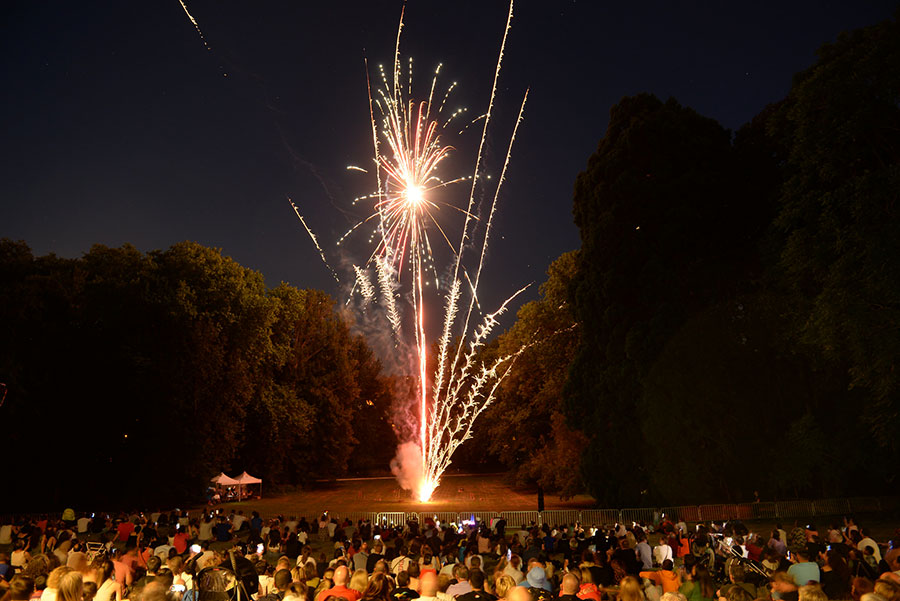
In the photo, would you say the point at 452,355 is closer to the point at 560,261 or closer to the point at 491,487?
the point at 491,487

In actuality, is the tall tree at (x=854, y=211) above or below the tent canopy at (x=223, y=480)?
above

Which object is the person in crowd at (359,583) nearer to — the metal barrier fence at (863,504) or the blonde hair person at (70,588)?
the blonde hair person at (70,588)

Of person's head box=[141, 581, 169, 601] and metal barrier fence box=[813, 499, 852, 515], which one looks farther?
metal barrier fence box=[813, 499, 852, 515]

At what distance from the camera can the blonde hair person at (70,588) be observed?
219 inches

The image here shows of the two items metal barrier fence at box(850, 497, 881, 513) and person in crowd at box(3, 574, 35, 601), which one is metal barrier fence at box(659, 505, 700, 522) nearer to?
metal barrier fence at box(850, 497, 881, 513)

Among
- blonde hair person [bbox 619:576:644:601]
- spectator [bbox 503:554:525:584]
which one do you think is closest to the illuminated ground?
spectator [bbox 503:554:525:584]

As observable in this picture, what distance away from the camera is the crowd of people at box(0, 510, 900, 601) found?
588 cm

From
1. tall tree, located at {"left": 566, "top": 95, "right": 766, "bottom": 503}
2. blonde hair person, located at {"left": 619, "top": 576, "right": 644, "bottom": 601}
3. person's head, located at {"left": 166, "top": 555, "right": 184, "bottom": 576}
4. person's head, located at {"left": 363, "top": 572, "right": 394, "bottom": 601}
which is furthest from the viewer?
tall tree, located at {"left": 566, "top": 95, "right": 766, "bottom": 503}

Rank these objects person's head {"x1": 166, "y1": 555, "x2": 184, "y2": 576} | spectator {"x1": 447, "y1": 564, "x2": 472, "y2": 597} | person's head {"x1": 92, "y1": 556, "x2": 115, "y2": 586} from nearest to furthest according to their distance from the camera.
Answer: person's head {"x1": 92, "y1": 556, "x2": 115, "y2": 586}
spectator {"x1": 447, "y1": 564, "x2": 472, "y2": 597}
person's head {"x1": 166, "y1": 555, "x2": 184, "y2": 576}

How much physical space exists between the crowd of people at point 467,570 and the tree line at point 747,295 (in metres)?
6.66

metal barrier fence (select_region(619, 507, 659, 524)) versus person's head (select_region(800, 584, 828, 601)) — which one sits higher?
person's head (select_region(800, 584, 828, 601))

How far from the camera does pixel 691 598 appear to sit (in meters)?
8.03

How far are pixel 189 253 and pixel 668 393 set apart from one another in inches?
1100

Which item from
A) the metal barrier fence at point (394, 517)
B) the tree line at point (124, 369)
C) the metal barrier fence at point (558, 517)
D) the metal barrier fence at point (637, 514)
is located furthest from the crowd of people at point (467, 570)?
the tree line at point (124, 369)
